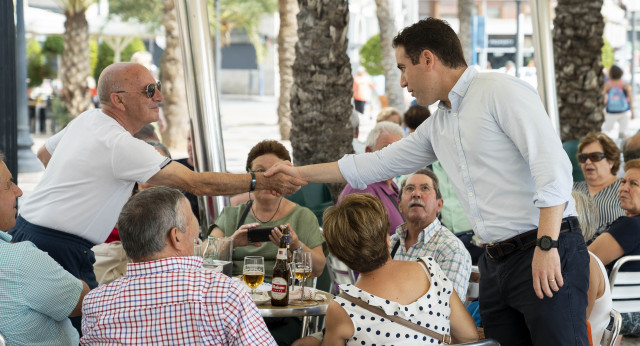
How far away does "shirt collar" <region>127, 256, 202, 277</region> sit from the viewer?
8.99 feet

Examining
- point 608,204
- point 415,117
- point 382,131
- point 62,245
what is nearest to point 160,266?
point 62,245

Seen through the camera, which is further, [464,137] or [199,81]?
[199,81]

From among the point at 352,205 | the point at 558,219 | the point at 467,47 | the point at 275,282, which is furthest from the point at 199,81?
the point at 467,47

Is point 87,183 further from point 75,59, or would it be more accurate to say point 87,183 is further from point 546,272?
point 75,59

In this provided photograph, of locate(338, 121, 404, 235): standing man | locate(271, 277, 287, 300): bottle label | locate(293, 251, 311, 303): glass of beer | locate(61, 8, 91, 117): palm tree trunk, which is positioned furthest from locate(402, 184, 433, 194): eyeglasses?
locate(61, 8, 91, 117): palm tree trunk

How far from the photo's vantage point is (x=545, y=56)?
8680 mm

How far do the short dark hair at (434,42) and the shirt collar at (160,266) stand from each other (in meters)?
1.30

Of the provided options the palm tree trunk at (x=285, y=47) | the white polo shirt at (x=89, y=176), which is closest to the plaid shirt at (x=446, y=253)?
the white polo shirt at (x=89, y=176)

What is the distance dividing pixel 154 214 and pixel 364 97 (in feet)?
62.5

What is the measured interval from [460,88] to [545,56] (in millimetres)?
5790

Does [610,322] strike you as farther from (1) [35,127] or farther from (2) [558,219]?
(1) [35,127]

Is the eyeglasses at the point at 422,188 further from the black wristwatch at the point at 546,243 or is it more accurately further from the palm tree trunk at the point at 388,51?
the palm tree trunk at the point at 388,51

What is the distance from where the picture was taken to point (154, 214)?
2.83m

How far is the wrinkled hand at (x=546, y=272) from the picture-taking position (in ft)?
9.78
